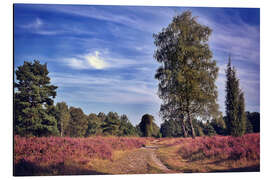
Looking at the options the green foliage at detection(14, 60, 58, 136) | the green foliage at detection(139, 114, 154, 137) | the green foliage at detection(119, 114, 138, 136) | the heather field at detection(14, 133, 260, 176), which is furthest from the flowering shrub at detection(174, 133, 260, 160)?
the green foliage at detection(14, 60, 58, 136)

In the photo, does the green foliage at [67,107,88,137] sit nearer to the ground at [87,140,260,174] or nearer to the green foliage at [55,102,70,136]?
the green foliage at [55,102,70,136]

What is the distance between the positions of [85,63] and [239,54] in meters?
6.99

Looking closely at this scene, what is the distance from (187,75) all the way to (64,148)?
6.37 meters

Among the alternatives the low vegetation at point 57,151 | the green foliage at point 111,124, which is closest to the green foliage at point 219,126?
the low vegetation at point 57,151

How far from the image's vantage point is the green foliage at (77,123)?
982 centimetres

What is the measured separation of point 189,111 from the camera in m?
10.4

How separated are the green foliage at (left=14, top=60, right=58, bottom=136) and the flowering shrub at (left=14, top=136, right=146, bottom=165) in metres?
0.37

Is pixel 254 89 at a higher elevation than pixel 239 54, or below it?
below

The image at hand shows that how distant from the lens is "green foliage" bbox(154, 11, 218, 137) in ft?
34.2

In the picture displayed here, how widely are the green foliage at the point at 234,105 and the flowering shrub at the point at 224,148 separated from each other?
0.40 metres

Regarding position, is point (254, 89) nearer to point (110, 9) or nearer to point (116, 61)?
point (116, 61)

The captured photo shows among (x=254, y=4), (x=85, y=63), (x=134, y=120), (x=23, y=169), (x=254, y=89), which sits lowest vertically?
(x=23, y=169)
